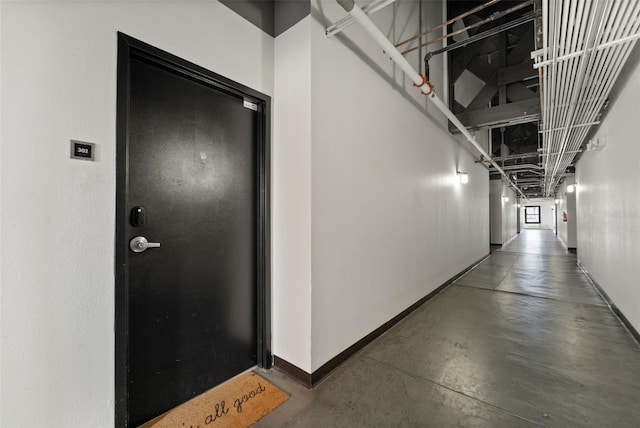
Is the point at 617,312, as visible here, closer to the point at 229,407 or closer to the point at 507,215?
the point at 229,407

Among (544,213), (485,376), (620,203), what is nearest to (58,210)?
(485,376)

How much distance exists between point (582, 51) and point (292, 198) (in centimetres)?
235

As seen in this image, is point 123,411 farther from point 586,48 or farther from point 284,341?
point 586,48

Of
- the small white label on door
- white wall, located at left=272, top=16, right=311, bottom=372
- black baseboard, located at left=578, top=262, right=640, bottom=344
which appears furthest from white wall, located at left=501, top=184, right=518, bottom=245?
the small white label on door

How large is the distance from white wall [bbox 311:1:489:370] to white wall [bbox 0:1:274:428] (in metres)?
1.13

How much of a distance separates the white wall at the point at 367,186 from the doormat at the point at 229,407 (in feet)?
1.23

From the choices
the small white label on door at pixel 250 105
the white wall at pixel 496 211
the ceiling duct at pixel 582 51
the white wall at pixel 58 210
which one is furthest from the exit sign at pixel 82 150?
the white wall at pixel 496 211

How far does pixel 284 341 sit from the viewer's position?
1941mm

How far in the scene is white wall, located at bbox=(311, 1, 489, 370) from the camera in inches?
73.7

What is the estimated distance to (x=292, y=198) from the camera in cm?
189

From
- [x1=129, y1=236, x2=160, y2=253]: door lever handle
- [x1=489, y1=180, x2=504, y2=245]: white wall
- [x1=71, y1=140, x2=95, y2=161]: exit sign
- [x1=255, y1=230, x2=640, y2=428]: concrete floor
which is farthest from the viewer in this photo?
[x1=489, y1=180, x2=504, y2=245]: white wall

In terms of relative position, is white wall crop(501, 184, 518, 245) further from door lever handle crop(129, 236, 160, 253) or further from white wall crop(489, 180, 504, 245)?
door lever handle crop(129, 236, 160, 253)

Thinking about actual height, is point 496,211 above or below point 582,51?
below

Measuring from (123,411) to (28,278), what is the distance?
80 centimetres
